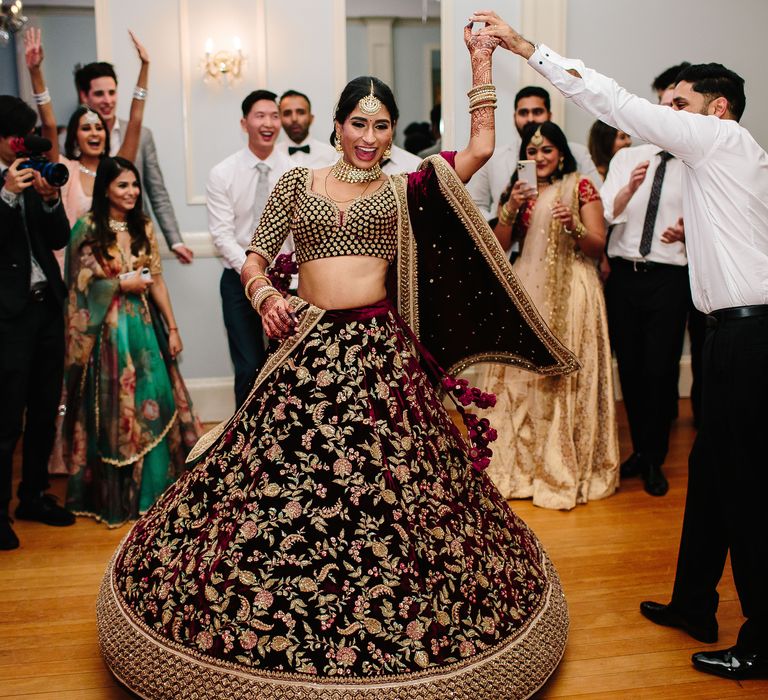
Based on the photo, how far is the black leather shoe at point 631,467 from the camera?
4.47 meters

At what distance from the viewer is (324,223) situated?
8.58 feet

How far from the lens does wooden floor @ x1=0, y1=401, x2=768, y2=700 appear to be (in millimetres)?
2592

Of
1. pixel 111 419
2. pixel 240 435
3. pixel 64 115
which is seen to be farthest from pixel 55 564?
pixel 64 115

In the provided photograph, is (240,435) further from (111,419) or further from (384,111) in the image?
(111,419)

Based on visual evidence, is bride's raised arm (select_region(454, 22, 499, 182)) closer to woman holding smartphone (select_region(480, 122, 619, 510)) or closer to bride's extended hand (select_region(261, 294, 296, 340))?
bride's extended hand (select_region(261, 294, 296, 340))

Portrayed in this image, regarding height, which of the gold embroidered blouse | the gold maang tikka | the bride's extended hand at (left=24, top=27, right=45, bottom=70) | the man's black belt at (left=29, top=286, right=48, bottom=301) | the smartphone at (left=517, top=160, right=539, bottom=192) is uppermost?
the bride's extended hand at (left=24, top=27, right=45, bottom=70)

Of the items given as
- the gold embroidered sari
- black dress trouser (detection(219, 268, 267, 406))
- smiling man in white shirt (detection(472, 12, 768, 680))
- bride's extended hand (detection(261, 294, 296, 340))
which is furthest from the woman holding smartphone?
bride's extended hand (detection(261, 294, 296, 340))

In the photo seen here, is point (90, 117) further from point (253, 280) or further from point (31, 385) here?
point (253, 280)

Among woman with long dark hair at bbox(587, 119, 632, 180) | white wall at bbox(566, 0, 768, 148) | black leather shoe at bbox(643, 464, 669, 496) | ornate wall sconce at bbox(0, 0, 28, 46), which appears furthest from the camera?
white wall at bbox(566, 0, 768, 148)

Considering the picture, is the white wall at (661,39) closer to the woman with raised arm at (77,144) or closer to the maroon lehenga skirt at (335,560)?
the woman with raised arm at (77,144)

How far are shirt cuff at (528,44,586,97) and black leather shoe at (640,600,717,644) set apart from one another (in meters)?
1.62

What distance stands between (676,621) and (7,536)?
2494mm

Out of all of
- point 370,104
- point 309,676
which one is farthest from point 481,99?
point 309,676

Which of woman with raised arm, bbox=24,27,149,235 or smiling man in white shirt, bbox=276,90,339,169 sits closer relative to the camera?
woman with raised arm, bbox=24,27,149,235
